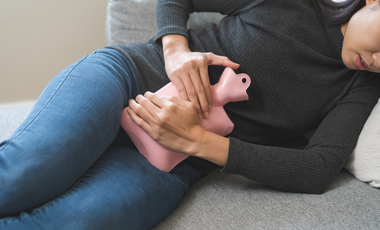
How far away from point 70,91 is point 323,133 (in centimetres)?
72

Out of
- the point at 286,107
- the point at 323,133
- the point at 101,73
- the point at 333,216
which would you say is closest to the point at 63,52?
the point at 101,73

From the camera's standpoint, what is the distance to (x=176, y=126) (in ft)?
2.43

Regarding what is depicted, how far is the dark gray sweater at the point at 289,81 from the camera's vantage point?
842 mm

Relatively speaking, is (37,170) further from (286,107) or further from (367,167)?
(367,167)

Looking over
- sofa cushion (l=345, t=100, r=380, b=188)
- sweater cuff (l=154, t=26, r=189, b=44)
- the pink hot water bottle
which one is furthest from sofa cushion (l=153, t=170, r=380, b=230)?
sweater cuff (l=154, t=26, r=189, b=44)

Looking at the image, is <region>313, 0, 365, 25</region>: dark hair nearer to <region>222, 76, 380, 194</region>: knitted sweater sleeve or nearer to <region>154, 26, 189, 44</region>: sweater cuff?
<region>222, 76, 380, 194</region>: knitted sweater sleeve

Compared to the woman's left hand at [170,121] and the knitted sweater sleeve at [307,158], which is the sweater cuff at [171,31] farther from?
the knitted sweater sleeve at [307,158]

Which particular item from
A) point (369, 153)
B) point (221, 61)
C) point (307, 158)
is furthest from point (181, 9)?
point (369, 153)

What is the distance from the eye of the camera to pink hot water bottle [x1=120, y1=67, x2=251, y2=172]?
2.56ft

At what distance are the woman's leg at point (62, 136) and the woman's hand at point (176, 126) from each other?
0.07m

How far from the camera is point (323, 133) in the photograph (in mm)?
893

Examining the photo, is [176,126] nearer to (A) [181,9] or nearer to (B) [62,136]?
(B) [62,136]

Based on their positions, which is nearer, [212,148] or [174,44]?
[212,148]

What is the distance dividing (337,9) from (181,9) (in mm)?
495
